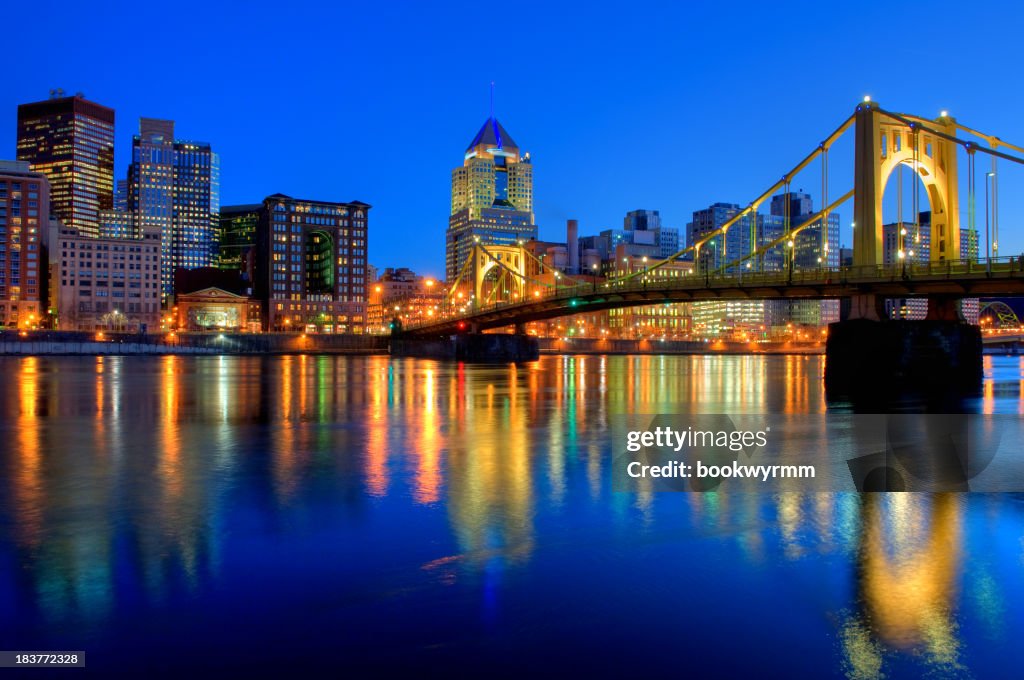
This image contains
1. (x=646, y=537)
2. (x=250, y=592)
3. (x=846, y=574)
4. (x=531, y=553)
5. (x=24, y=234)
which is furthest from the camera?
(x=24, y=234)

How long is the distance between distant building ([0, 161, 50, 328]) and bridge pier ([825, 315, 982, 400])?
15774 centimetres

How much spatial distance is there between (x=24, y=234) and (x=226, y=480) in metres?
176

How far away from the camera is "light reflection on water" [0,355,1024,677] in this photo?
6.63 meters

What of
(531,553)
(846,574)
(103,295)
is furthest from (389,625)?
(103,295)

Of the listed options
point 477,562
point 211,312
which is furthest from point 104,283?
point 477,562

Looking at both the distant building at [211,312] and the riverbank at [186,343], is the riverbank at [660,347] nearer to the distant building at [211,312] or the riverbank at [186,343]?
the riverbank at [186,343]

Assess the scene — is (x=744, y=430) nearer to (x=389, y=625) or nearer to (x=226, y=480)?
(x=226, y=480)

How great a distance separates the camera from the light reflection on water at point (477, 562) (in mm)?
6629

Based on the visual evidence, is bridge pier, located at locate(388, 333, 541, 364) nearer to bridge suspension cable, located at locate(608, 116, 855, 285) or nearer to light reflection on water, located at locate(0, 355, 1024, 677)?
bridge suspension cable, located at locate(608, 116, 855, 285)

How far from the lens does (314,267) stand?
A: 184625 millimetres

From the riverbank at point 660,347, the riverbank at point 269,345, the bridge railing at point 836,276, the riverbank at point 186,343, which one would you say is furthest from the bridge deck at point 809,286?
the riverbank at point 660,347

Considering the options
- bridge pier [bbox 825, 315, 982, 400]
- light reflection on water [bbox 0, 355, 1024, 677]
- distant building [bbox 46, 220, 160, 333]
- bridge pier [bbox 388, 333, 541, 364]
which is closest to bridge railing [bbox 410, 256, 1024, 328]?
bridge pier [bbox 825, 315, 982, 400]

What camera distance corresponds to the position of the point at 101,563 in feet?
28.0

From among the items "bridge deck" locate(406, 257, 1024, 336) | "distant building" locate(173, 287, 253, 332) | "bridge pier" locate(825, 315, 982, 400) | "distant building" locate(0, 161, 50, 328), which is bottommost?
"bridge pier" locate(825, 315, 982, 400)
